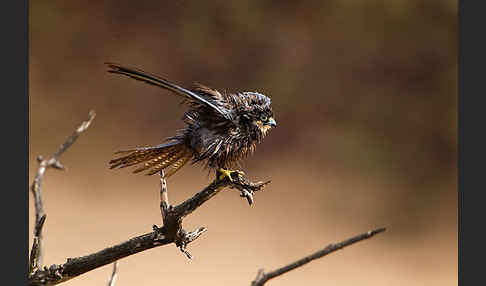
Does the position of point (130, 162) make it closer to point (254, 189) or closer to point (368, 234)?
point (254, 189)

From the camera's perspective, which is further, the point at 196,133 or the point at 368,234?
the point at 196,133

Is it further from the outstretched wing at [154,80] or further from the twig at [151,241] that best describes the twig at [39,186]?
the outstretched wing at [154,80]

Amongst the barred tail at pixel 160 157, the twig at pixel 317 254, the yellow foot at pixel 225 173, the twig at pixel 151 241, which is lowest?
the twig at pixel 317 254

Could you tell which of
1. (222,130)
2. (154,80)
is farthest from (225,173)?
(154,80)

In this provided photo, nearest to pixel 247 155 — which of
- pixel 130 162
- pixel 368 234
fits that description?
pixel 130 162

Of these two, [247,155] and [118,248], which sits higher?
[247,155]

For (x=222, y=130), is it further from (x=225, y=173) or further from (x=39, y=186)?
(x=39, y=186)

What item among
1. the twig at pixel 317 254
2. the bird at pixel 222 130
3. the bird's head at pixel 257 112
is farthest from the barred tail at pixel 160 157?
the twig at pixel 317 254

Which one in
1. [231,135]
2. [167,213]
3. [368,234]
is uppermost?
[231,135]
